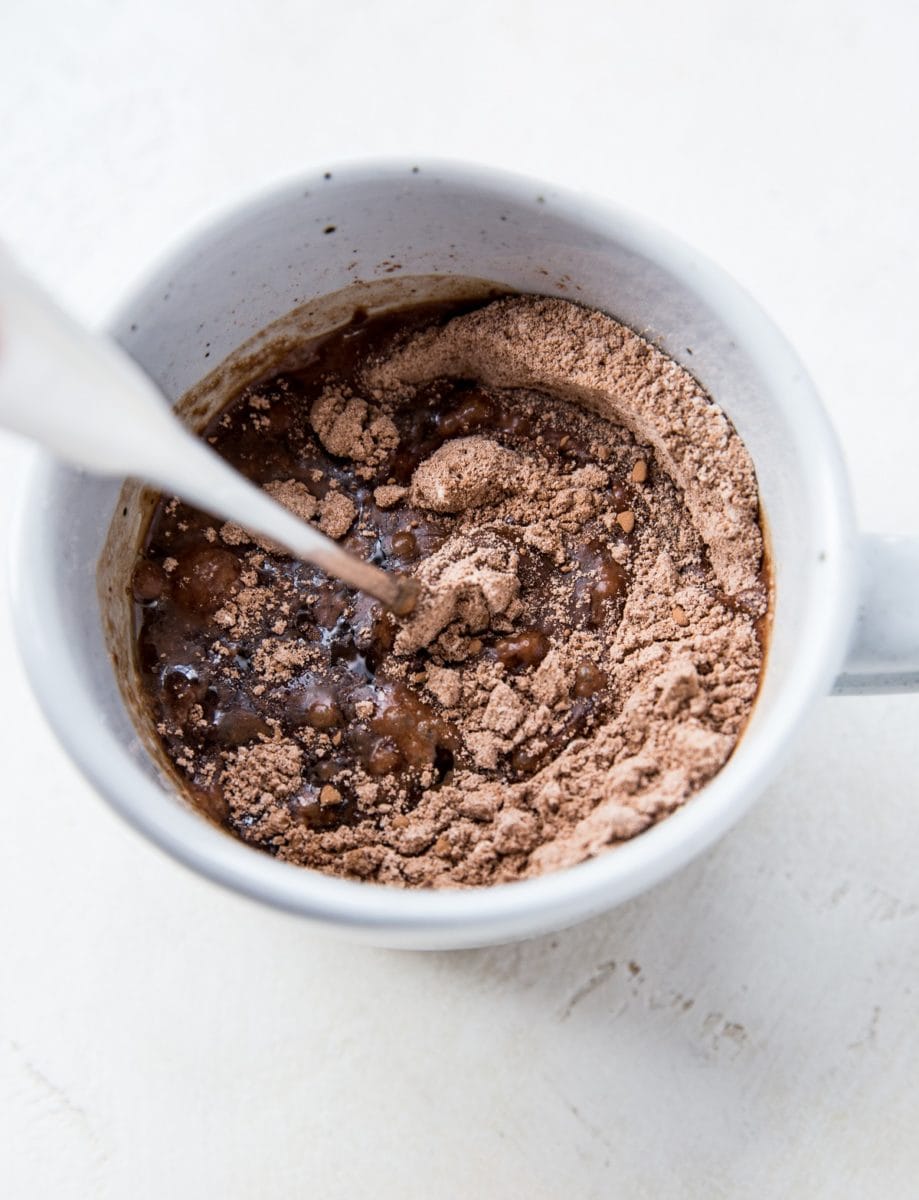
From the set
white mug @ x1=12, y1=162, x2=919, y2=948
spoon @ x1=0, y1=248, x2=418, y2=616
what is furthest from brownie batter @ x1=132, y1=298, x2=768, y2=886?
spoon @ x1=0, y1=248, x2=418, y2=616

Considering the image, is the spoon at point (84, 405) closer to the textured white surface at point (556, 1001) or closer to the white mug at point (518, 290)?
the white mug at point (518, 290)

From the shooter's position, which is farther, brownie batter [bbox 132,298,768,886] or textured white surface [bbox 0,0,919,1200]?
textured white surface [bbox 0,0,919,1200]

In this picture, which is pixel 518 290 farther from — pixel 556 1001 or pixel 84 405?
pixel 556 1001

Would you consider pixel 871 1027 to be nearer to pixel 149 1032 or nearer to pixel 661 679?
pixel 661 679

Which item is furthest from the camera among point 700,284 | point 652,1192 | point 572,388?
point 652,1192

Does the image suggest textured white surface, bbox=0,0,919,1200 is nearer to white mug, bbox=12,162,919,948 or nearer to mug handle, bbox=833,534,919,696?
white mug, bbox=12,162,919,948

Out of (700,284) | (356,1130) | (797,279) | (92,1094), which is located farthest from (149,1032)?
(797,279)

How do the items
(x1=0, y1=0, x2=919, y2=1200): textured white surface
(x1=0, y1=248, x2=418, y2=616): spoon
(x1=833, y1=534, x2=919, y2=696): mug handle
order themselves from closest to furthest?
(x1=0, y1=248, x2=418, y2=616): spoon
(x1=833, y1=534, x2=919, y2=696): mug handle
(x1=0, y1=0, x2=919, y2=1200): textured white surface
